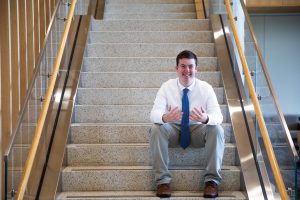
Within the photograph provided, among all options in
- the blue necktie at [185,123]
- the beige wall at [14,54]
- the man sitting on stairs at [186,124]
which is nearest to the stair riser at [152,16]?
the beige wall at [14,54]

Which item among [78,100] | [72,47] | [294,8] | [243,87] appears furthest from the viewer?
[294,8]

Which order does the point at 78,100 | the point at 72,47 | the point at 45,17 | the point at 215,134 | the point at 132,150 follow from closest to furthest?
the point at 215,134 < the point at 132,150 < the point at 78,100 < the point at 72,47 < the point at 45,17

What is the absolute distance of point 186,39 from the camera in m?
6.63

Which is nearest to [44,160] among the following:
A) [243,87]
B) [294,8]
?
[243,87]

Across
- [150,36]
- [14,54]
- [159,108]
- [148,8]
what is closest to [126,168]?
[159,108]

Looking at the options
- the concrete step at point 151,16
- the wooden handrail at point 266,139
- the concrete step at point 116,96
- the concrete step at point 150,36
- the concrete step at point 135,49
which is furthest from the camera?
the concrete step at point 151,16

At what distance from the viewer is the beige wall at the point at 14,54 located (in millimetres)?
6000

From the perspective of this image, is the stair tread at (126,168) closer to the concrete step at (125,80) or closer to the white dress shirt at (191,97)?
the white dress shirt at (191,97)

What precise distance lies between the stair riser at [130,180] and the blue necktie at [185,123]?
0.77 ft

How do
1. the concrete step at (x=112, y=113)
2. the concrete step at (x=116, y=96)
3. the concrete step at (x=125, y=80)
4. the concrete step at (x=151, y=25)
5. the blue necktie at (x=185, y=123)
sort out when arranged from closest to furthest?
the blue necktie at (x=185, y=123)
the concrete step at (x=112, y=113)
the concrete step at (x=116, y=96)
the concrete step at (x=125, y=80)
the concrete step at (x=151, y=25)

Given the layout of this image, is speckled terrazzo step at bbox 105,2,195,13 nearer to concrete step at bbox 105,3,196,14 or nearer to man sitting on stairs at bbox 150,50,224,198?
concrete step at bbox 105,3,196,14

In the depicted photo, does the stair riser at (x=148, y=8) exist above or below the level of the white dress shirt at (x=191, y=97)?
above

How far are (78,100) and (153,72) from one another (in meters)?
0.88

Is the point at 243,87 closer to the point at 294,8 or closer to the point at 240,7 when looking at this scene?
the point at 240,7
